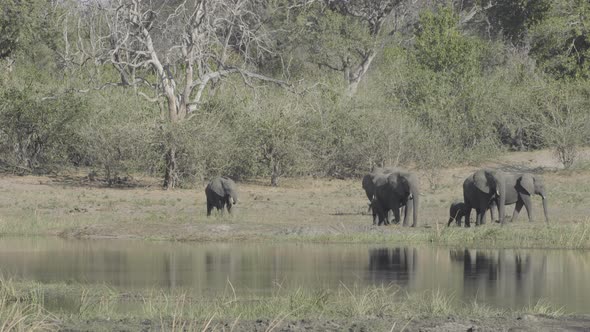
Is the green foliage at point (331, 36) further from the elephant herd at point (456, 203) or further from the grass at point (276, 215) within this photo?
the elephant herd at point (456, 203)

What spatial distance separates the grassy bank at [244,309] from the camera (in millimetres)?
13484

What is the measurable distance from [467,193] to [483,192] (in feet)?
1.62

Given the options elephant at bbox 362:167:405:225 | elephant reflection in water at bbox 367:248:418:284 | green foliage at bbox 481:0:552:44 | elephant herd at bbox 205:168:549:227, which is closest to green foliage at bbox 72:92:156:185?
elephant herd at bbox 205:168:549:227

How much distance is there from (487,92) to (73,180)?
17015 millimetres

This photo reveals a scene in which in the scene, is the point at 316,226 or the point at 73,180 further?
the point at 73,180

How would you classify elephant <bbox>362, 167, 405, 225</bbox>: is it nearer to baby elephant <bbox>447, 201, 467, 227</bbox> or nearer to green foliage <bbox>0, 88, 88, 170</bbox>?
baby elephant <bbox>447, 201, 467, 227</bbox>

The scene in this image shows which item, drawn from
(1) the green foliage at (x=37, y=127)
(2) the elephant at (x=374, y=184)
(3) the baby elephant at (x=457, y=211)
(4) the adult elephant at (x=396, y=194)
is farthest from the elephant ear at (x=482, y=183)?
(1) the green foliage at (x=37, y=127)

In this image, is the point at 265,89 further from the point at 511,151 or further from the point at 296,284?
the point at 296,284

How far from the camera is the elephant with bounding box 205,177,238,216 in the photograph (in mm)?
28812

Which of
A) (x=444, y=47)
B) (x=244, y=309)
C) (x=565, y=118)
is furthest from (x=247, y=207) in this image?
(x=444, y=47)

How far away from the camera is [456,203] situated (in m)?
28.7

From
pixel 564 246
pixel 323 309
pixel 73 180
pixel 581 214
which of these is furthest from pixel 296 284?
pixel 73 180

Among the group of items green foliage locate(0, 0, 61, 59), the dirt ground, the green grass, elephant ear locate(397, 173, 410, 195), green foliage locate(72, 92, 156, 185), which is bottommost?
the green grass

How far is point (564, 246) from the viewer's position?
2384 cm
